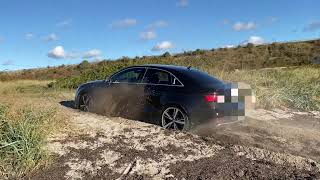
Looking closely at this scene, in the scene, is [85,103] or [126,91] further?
Result: [85,103]

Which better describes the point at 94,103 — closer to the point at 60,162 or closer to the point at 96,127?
the point at 96,127

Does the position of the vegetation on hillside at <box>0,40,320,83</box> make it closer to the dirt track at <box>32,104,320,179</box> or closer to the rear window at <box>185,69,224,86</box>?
the rear window at <box>185,69,224,86</box>

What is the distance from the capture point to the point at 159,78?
11.0 metres

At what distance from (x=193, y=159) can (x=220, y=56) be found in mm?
52382

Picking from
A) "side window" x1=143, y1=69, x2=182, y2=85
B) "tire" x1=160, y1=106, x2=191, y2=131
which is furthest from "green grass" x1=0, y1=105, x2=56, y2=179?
"side window" x1=143, y1=69, x2=182, y2=85

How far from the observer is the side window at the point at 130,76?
37.4 ft

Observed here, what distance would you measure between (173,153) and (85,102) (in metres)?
4.85

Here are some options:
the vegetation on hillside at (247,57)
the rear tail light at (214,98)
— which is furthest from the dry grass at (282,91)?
the vegetation on hillside at (247,57)

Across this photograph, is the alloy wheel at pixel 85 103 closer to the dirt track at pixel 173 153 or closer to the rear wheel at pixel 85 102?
the rear wheel at pixel 85 102

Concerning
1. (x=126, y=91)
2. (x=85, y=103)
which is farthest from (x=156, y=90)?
(x=85, y=103)

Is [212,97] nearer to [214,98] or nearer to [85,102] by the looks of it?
[214,98]

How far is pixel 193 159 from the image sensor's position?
8023mm

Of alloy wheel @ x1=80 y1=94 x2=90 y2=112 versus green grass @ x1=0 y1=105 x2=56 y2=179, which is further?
alloy wheel @ x1=80 y1=94 x2=90 y2=112

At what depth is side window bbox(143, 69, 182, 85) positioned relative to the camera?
10.7 m
